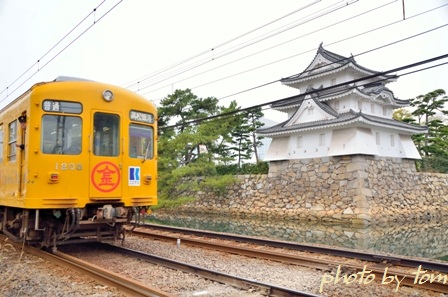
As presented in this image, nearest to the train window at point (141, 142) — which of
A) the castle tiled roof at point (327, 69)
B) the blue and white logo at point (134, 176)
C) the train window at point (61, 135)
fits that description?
the blue and white logo at point (134, 176)

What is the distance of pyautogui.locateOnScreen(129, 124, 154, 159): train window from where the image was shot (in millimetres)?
7039

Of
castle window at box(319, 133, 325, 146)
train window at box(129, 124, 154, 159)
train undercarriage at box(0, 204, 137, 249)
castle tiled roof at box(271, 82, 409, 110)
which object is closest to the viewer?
train undercarriage at box(0, 204, 137, 249)

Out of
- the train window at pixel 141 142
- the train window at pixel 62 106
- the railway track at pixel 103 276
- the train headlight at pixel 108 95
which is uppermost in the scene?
the train headlight at pixel 108 95

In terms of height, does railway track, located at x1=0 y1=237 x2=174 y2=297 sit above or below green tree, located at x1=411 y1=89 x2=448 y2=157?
below

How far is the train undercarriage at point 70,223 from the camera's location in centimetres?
631

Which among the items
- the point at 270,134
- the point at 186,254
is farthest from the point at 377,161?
the point at 186,254

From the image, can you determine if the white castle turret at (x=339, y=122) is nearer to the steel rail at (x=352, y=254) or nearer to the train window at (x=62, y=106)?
the steel rail at (x=352, y=254)

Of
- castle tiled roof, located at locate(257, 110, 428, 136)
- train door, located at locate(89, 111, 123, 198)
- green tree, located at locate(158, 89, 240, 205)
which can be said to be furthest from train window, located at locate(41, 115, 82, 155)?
castle tiled roof, located at locate(257, 110, 428, 136)

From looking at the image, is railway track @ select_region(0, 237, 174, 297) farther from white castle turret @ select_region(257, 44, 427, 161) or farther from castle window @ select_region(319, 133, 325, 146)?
castle window @ select_region(319, 133, 325, 146)

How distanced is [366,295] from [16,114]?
6383mm

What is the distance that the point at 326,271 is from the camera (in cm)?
582

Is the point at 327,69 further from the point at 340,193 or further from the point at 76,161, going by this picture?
the point at 76,161

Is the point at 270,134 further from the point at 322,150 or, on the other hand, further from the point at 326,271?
the point at 326,271

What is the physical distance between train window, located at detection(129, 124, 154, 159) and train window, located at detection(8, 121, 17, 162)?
6.78ft
